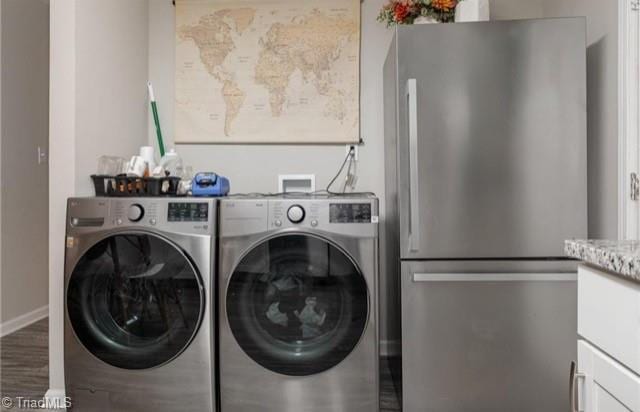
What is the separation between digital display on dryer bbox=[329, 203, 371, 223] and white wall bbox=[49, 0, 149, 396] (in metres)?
1.22

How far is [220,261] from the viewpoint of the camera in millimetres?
1636

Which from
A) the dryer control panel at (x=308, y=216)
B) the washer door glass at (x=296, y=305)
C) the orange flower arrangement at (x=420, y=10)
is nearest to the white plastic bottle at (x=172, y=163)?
the dryer control panel at (x=308, y=216)

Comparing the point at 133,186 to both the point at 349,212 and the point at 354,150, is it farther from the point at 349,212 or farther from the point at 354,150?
the point at 354,150

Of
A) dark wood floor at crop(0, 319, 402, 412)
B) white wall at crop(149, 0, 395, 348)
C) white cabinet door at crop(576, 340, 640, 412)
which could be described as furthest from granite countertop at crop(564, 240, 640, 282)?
white wall at crop(149, 0, 395, 348)

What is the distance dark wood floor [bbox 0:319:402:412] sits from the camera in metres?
1.93

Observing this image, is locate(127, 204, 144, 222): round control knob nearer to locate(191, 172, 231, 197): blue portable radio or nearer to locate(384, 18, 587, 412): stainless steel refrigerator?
locate(191, 172, 231, 197): blue portable radio

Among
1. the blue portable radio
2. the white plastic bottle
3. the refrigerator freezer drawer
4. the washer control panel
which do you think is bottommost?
the refrigerator freezer drawer

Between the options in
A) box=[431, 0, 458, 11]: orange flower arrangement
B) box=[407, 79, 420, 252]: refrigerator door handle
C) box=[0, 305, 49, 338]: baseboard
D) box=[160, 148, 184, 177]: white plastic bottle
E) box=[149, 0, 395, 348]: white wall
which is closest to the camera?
box=[407, 79, 420, 252]: refrigerator door handle

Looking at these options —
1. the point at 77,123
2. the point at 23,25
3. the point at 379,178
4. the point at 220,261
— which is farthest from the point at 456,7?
the point at 23,25

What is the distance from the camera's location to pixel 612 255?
29.5 inches

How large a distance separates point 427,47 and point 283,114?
106 centimetres

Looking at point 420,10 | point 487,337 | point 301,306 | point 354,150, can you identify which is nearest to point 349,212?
point 301,306

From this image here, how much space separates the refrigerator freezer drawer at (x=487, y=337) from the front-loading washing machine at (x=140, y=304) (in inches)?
34.6

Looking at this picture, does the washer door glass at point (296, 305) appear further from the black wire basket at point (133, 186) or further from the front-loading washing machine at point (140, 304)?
the black wire basket at point (133, 186)
